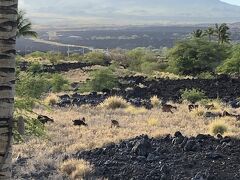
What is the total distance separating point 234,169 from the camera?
9438 millimetres

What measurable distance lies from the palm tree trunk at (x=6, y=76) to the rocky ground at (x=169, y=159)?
4466 mm

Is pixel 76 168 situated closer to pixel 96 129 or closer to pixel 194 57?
pixel 96 129

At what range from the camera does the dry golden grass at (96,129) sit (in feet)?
38.0

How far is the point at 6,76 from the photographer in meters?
5.09

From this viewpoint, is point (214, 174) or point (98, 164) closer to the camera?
point (214, 174)

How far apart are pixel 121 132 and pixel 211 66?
37.0 m

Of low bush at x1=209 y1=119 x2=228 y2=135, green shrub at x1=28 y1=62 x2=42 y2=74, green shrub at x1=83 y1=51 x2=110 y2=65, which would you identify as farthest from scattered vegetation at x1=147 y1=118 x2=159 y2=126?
green shrub at x1=83 y1=51 x2=110 y2=65

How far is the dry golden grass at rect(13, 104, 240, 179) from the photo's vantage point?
1159 centimetres

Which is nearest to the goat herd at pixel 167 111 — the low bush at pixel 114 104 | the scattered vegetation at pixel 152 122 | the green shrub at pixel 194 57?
the scattered vegetation at pixel 152 122

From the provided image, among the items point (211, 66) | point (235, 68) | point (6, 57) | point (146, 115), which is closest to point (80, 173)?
point (6, 57)

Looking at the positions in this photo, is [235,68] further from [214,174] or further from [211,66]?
[214,174]

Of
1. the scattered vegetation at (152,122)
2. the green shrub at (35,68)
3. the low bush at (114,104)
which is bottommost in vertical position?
the green shrub at (35,68)

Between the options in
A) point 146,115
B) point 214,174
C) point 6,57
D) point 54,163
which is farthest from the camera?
point 146,115

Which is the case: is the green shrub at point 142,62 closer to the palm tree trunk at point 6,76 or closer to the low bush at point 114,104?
the low bush at point 114,104
